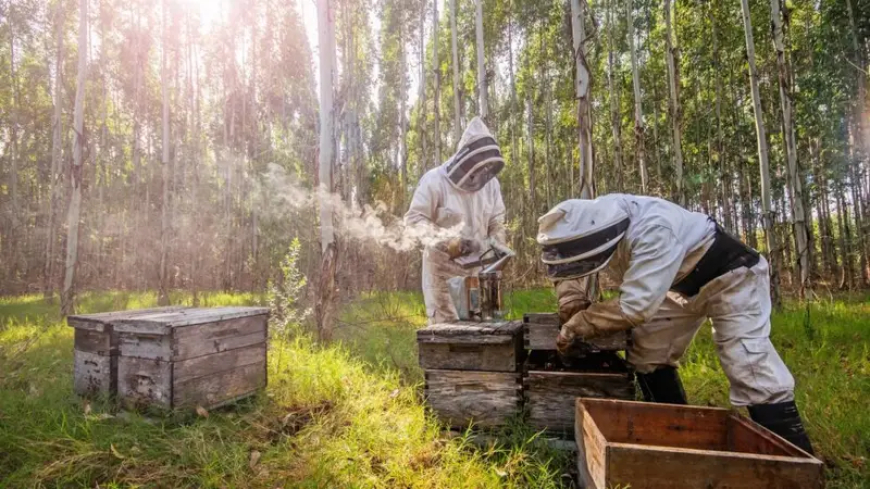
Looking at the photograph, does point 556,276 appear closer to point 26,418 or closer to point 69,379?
point 26,418

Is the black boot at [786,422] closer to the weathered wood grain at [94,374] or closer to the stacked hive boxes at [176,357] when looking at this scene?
the stacked hive boxes at [176,357]

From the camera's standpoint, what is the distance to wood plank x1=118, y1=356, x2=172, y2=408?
303cm

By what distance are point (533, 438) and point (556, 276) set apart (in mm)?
942

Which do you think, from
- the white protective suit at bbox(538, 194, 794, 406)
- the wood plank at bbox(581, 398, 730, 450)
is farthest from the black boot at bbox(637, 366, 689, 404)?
the wood plank at bbox(581, 398, 730, 450)

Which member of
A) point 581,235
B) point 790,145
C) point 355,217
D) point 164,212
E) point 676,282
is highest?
point 790,145

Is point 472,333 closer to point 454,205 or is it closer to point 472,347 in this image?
point 472,347

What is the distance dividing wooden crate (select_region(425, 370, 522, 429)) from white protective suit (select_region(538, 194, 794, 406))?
0.62 m

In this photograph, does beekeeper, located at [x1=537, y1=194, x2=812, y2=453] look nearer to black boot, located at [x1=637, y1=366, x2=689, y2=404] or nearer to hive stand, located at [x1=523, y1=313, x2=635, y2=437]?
hive stand, located at [x1=523, y1=313, x2=635, y2=437]

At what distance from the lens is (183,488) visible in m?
2.38

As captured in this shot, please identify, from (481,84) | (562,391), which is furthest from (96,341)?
(481,84)

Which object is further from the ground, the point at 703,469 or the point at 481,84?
the point at 481,84

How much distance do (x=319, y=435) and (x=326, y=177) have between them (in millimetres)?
3409

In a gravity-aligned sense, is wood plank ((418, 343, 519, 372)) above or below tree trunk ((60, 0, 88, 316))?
below

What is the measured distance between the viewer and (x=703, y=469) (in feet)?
5.75
